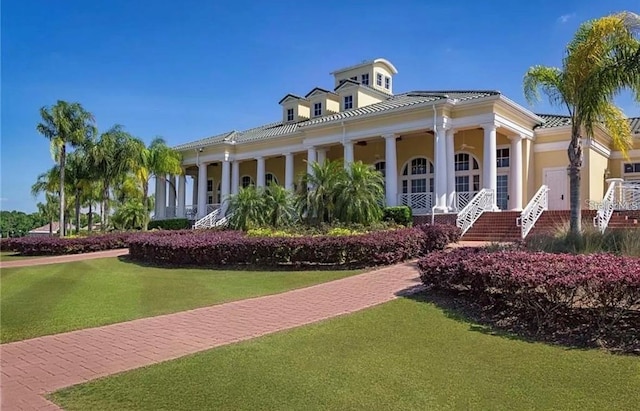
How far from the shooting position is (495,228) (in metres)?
18.7

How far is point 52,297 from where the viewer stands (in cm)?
1019

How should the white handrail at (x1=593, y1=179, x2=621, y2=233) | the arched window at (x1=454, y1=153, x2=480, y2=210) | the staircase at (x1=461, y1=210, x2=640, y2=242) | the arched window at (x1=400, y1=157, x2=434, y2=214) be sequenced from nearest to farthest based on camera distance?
the white handrail at (x1=593, y1=179, x2=621, y2=233) → the staircase at (x1=461, y1=210, x2=640, y2=242) → the arched window at (x1=400, y1=157, x2=434, y2=214) → the arched window at (x1=454, y1=153, x2=480, y2=210)

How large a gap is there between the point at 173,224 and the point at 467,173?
63.4 feet

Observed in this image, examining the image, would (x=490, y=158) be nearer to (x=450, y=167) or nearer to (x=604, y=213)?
(x=450, y=167)

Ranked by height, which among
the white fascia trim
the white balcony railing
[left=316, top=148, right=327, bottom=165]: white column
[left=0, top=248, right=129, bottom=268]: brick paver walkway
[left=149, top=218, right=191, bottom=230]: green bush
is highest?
[left=316, top=148, right=327, bottom=165]: white column

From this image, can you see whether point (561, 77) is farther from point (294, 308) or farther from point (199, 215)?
point (199, 215)

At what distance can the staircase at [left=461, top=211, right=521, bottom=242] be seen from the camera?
17969 millimetres

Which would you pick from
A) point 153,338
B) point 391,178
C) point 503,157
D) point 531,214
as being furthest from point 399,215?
point 153,338

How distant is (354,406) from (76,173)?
2989 centimetres

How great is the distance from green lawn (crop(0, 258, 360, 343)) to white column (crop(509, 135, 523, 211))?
1300 centimetres

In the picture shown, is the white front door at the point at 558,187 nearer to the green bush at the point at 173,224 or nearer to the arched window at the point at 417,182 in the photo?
the arched window at the point at 417,182

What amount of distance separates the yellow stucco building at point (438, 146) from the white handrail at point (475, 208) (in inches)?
11.7

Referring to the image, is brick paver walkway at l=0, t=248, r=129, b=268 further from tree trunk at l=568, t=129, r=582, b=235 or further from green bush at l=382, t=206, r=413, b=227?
tree trunk at l=568, t=129, r=582, b=235

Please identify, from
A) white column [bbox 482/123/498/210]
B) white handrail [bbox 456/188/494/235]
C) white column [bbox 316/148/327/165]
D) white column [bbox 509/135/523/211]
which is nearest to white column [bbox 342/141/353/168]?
white column [bbox 316/148/327/165]
